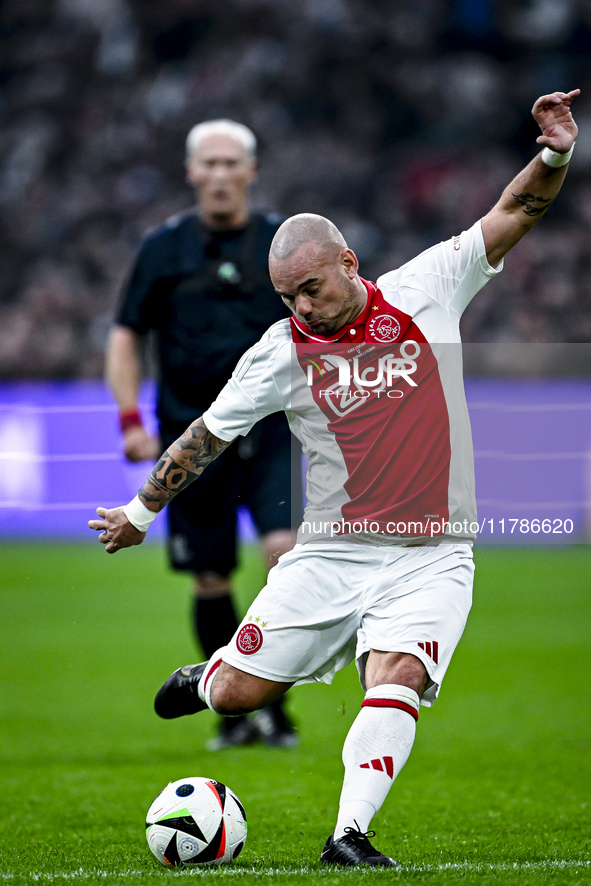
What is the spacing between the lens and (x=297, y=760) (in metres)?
4.68

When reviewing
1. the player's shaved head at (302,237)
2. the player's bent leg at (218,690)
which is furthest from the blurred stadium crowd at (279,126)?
the player's shaved head at (302,237)

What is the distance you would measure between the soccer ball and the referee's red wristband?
2212 millimetres

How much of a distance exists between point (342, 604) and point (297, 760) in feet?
5.33

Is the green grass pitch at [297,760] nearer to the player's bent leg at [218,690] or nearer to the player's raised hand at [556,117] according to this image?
the player's bent leg at [218,690]

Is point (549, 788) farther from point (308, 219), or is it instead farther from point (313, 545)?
point (308, 219)

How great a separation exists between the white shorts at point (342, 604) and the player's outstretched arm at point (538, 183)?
0.90 metres

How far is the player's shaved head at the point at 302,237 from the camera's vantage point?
3.18 meters

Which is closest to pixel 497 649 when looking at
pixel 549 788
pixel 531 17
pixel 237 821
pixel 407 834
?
pixel 549 788

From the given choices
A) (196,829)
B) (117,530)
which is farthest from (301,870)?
(117,530)

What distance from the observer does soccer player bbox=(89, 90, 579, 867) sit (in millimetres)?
3229

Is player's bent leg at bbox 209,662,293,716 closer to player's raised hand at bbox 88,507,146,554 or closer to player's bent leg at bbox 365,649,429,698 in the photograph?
player's bent leg at bbox 365,649,429,698

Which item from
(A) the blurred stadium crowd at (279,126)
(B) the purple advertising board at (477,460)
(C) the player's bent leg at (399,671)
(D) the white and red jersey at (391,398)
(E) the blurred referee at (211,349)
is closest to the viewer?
(C) the player's bent leg at (399,671)

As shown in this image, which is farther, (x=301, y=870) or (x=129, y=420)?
(x=129, y=420)

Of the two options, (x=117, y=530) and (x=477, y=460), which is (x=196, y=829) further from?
A: (x=477, y=460)
